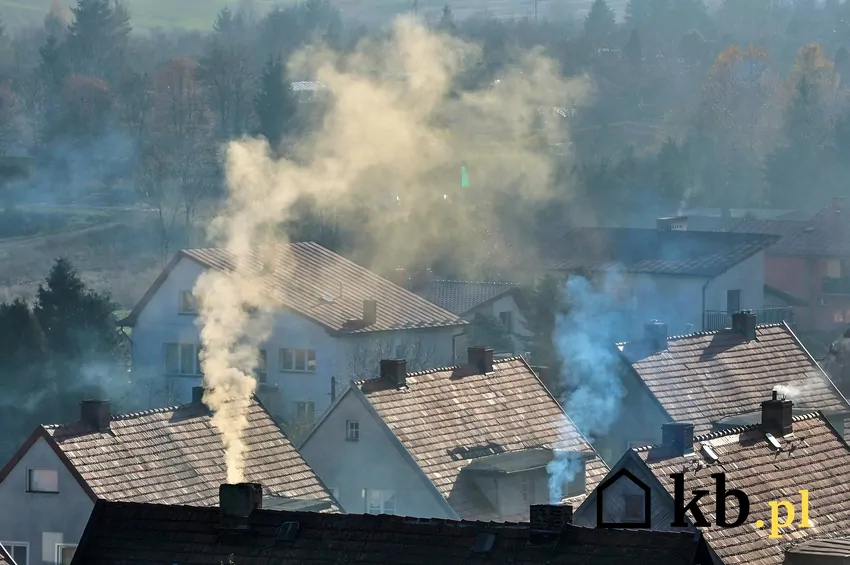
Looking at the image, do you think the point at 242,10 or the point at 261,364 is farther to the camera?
the point at 242,10

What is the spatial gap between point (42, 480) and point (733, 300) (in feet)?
124

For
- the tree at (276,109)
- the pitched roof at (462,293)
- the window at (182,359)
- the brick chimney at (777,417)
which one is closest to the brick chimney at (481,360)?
the brick chimney at (777,417)

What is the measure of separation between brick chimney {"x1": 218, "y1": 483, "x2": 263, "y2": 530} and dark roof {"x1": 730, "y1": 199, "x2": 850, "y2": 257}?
61.2 m

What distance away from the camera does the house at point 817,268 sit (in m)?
83.4

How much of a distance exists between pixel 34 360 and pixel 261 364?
21.0 feet

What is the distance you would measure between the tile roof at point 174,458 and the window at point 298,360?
17.4 metres

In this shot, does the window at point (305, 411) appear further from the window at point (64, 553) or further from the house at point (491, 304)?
the window at point (64, 553)

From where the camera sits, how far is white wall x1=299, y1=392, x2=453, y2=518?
40688 mm

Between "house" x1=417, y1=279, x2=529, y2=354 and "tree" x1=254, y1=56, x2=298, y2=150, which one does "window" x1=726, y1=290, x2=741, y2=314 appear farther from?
"tree" x1=254, y1=56, x2=298, y2=150

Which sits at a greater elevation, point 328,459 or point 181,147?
point 181,147

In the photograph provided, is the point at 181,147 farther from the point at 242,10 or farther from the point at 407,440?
the point at 407,440

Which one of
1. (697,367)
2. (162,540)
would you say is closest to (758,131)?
(697,367)

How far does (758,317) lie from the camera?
7162 centimetres

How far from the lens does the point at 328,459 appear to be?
139 ft
